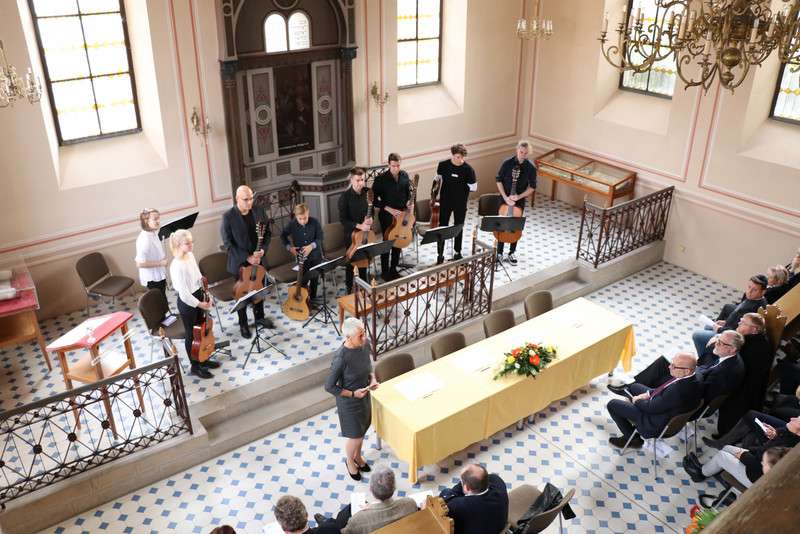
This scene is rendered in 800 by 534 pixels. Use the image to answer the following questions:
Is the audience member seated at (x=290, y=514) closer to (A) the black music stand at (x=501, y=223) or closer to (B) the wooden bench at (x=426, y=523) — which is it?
(B) the wooden bench at (x=426, y=523)

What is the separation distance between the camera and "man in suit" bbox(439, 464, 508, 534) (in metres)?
5.22

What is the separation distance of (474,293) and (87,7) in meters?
6.38

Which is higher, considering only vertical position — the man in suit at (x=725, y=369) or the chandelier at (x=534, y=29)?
the chandelier at (x=534, y=29)

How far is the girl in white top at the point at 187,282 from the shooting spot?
722cm

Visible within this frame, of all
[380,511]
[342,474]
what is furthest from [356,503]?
[342,474]

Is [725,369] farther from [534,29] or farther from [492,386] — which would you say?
[534,29]

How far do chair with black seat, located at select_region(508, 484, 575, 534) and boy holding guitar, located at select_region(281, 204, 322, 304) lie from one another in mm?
4109

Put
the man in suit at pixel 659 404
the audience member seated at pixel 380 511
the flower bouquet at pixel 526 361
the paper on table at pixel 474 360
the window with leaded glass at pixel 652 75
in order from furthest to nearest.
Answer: the window with leaded glass at pixel 652 75 → the paper on table at pixel 474 360 → the flower bouquet at pixel 526 361 → the man in suit at pixel 659 404 → the audience member seated at pixel 380 511

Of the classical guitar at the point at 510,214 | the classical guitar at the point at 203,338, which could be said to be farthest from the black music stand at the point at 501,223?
the classical guitar at the point at 203,338

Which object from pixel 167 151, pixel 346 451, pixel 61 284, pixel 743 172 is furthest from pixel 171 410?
pixel 743 172

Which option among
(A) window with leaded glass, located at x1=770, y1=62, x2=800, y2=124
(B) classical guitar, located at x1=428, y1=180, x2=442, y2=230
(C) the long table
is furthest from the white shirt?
(A) window with leaded glass, located at x1=770, y1=62, x2=800, y2=124

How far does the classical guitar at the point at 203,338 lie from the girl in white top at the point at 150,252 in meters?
0.99

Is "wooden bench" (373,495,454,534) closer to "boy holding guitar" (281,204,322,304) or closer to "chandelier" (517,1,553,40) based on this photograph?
"boy holding guitar" (281,204,322,304)

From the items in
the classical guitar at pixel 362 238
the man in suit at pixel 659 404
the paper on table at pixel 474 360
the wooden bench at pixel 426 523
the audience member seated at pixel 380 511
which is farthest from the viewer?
the classical guitar at pixel 362 238
